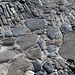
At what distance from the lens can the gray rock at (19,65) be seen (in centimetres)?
376

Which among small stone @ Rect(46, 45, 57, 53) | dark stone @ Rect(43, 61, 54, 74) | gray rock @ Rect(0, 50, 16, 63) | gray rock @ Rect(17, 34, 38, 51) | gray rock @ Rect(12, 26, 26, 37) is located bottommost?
dark stone @ Rect(43, 61, 54, 74)

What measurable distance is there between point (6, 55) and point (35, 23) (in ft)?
3.65

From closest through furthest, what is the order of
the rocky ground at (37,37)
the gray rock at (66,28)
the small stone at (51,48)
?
the rocky ground at (37,37) → the small stone at (51,48) → the gray rock at (66,28)

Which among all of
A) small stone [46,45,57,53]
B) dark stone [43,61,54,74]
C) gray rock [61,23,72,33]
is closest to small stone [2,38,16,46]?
small stone [46,45,57,53]

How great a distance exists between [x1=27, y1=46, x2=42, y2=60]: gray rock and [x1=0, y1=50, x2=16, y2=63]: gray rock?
0.28 meters

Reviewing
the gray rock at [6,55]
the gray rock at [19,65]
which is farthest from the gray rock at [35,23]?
the gray rock at [19,65]

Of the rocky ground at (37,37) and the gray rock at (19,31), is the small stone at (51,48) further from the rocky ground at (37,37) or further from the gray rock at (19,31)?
the gray rock at (19,31)

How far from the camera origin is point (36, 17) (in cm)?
502

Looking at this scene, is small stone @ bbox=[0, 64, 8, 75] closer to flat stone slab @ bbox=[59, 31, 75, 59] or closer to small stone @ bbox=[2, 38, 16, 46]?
small stone @ bbox=[2, 38, 16, 46]

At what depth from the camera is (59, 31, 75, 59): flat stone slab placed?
4.05 metres

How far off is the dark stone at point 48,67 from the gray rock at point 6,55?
60cm

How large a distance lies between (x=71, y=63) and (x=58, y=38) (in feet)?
2.46

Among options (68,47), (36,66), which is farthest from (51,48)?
(36,66)

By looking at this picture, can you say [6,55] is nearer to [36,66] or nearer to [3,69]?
[3,69]
